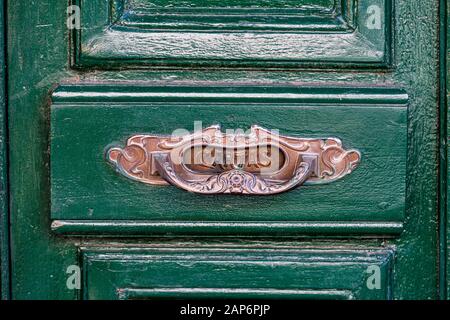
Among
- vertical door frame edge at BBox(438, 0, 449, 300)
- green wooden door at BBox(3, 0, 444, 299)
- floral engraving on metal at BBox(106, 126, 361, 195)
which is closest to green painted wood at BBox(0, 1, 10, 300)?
green wooden door at BBox(3, 0, 444, 299)

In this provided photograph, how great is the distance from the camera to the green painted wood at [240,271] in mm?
781

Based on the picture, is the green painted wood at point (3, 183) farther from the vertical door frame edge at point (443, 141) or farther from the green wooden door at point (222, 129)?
the vertical door frame edge at point (443, 141)

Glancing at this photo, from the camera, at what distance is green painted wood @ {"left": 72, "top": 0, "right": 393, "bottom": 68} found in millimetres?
774

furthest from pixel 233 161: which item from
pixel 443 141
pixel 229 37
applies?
pixel 443 141

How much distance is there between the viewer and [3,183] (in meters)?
0.77

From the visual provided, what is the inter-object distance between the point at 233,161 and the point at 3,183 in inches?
11.2

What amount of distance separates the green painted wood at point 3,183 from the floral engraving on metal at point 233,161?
13cm

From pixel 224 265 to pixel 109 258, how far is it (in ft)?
0.47

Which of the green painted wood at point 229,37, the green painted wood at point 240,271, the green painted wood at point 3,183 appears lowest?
the green painted wood at point 240,271

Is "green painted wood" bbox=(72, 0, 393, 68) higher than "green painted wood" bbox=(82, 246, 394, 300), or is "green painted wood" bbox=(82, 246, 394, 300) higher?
"green painted wood" bbox=(72, 0, 393, 68)

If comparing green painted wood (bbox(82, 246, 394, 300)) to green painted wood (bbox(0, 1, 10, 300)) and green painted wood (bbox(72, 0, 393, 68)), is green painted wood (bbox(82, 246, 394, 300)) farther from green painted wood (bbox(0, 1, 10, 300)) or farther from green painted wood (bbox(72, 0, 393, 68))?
green painted wood (bbox(72, 0, 393, 68))

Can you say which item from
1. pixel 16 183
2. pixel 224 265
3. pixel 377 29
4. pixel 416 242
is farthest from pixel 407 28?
pixel 16 183

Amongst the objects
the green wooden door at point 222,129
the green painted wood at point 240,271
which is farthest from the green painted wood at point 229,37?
the green painted wood at point 240,271

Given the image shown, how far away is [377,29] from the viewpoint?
78 centimetres
